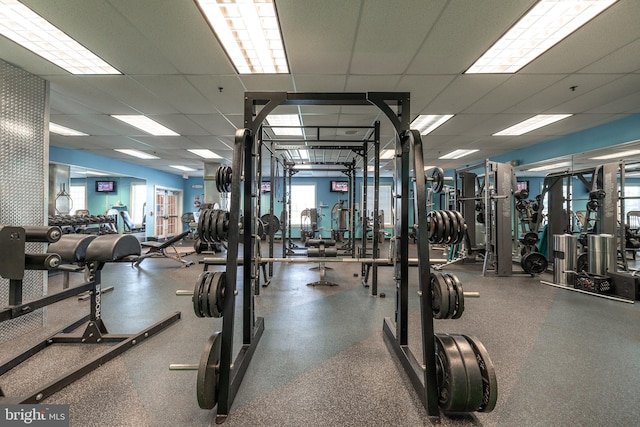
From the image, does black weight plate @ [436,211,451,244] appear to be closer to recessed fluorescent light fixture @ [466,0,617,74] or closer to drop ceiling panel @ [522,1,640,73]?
recessed fluorescent light fixture @ [466,0,617,74]

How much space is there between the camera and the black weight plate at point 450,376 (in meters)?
1.29

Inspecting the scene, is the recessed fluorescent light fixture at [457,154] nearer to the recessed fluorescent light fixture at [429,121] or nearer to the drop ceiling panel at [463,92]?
the recessed fluorescent light fixture at [429,121]

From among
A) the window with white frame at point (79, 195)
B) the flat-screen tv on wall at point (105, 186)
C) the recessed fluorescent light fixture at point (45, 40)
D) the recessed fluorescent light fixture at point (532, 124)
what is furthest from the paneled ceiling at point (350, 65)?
the window with white frame at point (79, 195)

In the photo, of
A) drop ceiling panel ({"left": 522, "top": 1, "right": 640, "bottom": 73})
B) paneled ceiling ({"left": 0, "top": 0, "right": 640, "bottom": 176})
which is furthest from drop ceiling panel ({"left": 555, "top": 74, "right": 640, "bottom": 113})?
drop ceiling panel ({"left": 522, "top": 1, "right": 640, "bottom": 73})

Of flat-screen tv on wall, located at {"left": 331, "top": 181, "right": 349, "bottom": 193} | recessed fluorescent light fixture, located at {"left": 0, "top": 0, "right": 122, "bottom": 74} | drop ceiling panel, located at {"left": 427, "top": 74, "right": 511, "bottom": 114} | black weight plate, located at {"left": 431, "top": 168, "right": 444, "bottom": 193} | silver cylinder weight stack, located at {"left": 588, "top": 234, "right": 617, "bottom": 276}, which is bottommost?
silver cylinder weight stack, located at {"left": 588, "top": 234, "right": 617, "bottom": 276}

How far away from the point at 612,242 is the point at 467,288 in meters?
2.04

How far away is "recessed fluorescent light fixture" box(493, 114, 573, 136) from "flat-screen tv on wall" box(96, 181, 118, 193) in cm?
1180

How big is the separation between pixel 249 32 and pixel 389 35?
1258 mm

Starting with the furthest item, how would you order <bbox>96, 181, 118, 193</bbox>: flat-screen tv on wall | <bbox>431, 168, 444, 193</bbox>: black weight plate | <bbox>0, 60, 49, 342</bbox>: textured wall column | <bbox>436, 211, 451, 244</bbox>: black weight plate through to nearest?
<bbox>96, 181, 118, 193</bbox>: flat-screen tv on wall < <bbox>0, 60, 49, 342</bbox>: textured wall column < <bbox>431, 168, 444, 193</bbox>: black weight plate < <bbox>436, 211, 451, 244</bbox>: black weight plate

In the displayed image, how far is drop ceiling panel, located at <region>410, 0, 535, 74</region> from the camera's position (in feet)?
6.26

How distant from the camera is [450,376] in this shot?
51.8 inches

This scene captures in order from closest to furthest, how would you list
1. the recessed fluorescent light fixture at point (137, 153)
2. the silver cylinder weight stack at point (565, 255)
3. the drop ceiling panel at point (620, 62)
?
the drop ceiling panel at point (620, 62), the silver cylinder weight stack at point (565, 255), the recessed fluorescent light fixture at point (137, 153)

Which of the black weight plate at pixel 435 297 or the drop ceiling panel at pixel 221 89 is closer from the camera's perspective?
the black weight plate at pixel 435 297

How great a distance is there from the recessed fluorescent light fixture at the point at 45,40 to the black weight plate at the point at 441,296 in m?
3.62
